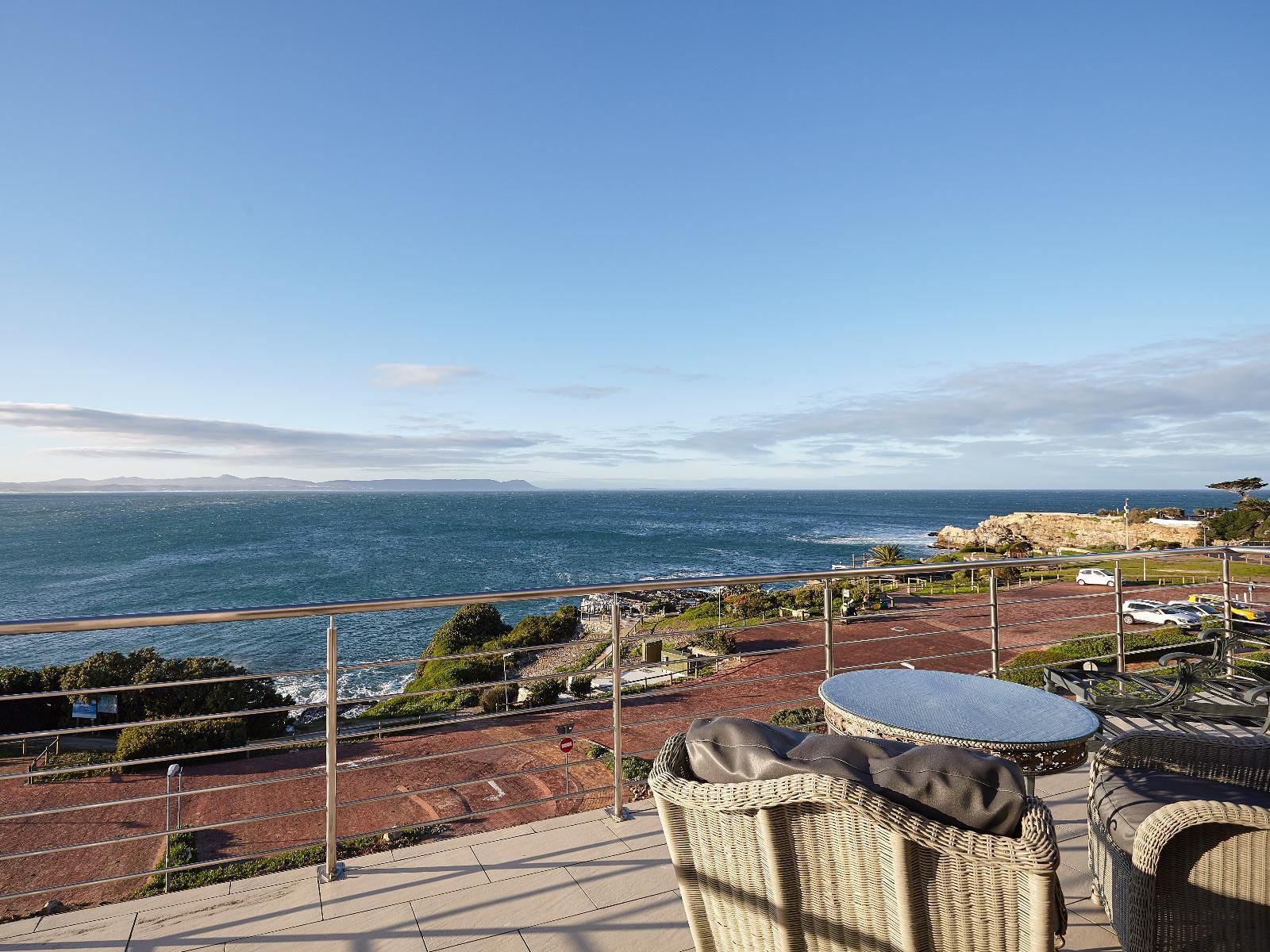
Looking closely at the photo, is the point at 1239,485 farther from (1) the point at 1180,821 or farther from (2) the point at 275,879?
(2) the point at 275,879

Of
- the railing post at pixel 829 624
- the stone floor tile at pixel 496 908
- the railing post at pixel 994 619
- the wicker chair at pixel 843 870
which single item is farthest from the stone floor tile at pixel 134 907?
the railing post at pixel 994 619

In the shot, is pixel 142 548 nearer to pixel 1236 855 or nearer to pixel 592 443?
pixel 592 443

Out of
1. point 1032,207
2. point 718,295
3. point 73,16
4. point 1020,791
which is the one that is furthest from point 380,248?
point 1020,791

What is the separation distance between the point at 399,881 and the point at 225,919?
51 centimetres

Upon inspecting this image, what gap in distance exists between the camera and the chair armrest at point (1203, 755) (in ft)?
5.98

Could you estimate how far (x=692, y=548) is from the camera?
178ft

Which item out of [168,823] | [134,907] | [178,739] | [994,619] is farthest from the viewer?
[178,739]

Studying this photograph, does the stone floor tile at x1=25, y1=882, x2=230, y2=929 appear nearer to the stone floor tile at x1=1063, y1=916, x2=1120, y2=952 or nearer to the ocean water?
the stone floor tile at x1=1063, y1=916, x2=1120, y2=952

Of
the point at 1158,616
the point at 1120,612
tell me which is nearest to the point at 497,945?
the point at 1120,612

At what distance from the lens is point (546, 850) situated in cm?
240

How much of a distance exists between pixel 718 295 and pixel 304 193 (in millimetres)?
9628

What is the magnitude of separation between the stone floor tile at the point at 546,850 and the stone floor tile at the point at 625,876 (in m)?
0.06

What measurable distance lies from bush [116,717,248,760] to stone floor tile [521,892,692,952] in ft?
44.9

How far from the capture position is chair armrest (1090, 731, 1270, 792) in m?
1.82
